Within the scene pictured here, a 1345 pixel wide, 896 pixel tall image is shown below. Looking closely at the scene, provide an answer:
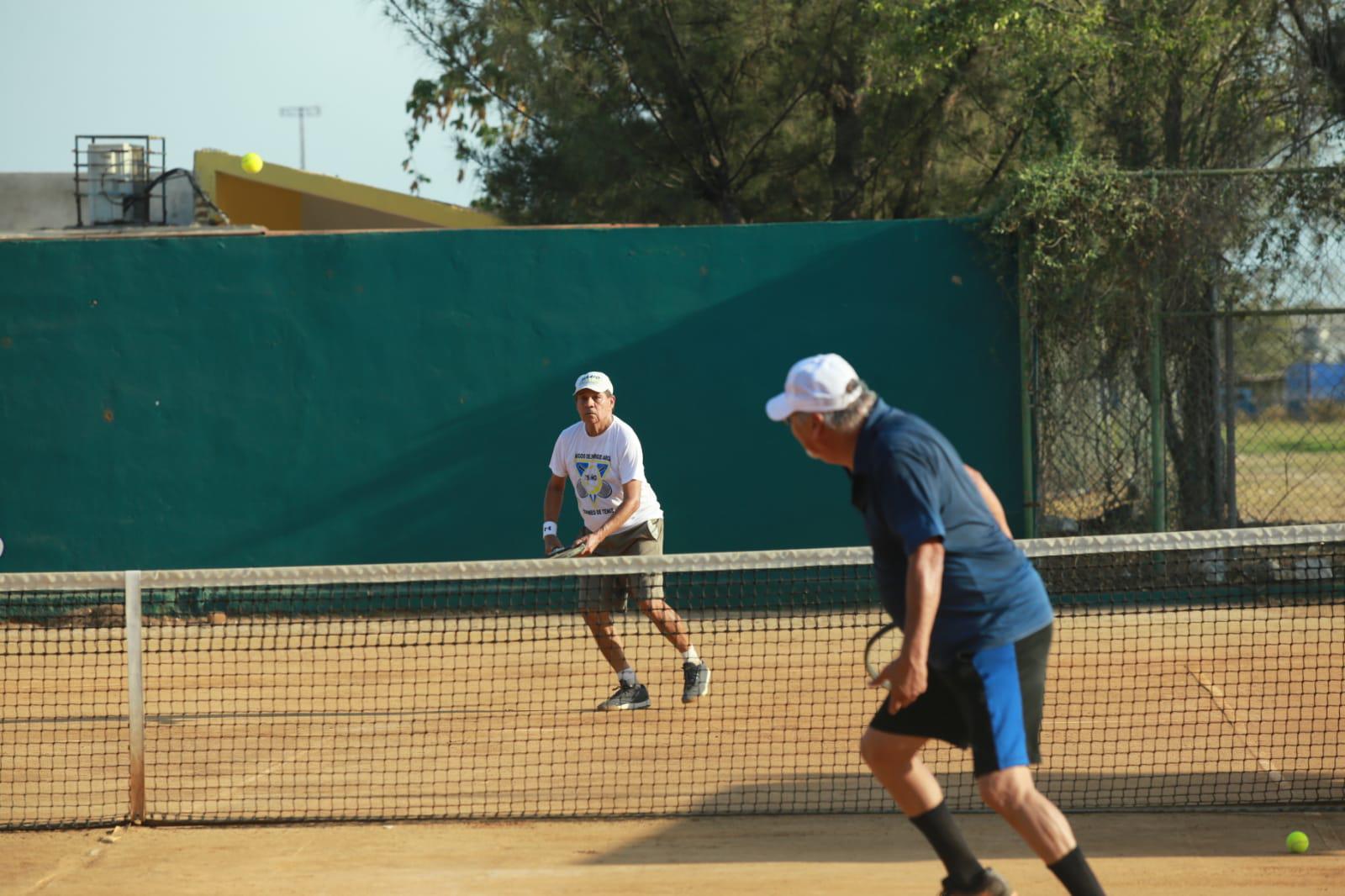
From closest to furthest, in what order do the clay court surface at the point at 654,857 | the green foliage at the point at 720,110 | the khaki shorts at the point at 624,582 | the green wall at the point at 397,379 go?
the clay court surface at the point at 654,857 → the khaki shorts at the point at 624,582 → the green wall at the point at 397,379 → the green foliage at the point at 720,110

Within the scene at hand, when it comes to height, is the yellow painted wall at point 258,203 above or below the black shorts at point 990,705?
above

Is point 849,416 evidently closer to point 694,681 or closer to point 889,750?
point 889,750

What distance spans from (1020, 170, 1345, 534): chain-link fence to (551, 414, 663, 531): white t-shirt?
390cm

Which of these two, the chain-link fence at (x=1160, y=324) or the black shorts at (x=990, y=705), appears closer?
the black shorts at (x=990, y=705)

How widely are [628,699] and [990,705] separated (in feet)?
12.2

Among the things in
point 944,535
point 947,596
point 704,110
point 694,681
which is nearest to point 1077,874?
point 947,596

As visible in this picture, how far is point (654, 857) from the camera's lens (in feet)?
16.7

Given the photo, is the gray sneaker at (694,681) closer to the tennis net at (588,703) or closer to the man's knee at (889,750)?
the tennis net at (588,703)

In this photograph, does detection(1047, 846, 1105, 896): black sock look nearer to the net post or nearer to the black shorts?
the black shorts

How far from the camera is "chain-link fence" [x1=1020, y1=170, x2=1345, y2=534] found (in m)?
9.98

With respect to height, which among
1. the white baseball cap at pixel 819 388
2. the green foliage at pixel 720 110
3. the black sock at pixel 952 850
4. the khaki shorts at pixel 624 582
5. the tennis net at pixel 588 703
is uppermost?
the green foliage at pixel 720 110

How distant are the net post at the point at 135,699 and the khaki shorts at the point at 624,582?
2.17m

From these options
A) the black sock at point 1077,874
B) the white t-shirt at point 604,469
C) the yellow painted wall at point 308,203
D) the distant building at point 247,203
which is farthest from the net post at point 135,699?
the yellow painted wall at point 308,203

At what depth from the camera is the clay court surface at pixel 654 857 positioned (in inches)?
187
